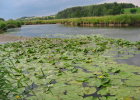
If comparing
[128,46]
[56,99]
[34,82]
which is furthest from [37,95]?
[128,46]

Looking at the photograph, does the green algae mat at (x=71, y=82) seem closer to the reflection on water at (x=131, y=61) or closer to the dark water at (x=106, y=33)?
the reflection on water at (x=131, y=61)

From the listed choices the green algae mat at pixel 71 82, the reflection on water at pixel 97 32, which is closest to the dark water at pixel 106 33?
the reflection on water at pixel 97 32

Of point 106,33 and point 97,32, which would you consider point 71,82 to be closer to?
point 106,33

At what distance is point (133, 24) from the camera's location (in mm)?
25031

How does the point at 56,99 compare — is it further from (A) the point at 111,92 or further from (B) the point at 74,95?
(A) the point at 111,92

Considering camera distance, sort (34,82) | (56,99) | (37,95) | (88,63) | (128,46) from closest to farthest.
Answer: (56,99), (37,95), (34,82), (88,63), (128,46)

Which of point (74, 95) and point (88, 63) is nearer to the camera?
point (74, 95)

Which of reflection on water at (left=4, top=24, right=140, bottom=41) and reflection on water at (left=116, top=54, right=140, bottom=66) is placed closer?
reflection on water at (left=116, top=54, right=140, bottom=66)

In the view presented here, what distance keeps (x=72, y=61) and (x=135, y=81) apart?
252 cm

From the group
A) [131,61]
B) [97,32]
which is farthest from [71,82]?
[97,32]

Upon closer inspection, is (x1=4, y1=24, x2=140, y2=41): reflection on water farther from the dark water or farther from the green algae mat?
the green algae mat

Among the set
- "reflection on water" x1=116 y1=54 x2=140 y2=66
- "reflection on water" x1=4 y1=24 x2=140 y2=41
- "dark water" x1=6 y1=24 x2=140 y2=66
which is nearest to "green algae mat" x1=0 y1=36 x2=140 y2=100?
"reflection on water" x1=116 y1=54 x2=140 y2=66

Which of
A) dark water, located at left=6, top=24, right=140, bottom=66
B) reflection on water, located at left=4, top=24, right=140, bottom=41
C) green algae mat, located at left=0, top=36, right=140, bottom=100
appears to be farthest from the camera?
reflection on water, located at left=4, top=24, right=140, bottom=41

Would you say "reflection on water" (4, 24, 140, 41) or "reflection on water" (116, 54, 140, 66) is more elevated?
"reflection on water" (4, 24, 140, 41)
